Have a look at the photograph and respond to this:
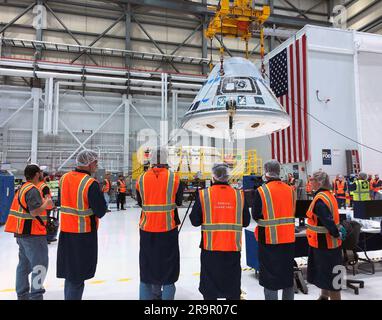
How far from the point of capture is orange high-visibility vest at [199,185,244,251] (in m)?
3.13

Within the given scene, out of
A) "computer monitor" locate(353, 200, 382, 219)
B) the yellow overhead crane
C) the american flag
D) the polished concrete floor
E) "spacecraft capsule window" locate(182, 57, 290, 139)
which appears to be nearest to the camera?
the polished concrete floor

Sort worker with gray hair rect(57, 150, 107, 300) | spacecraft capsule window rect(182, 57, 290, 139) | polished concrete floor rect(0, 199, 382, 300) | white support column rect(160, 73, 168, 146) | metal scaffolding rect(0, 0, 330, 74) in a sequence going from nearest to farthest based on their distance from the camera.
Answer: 1. worker with gray hair rect(57, 150, 107, 300)
2. polished concrete floor rect(0, 199, 382, 300)
3. spacecraft capsule window rect(182, 57, 290, 139)
4. metal scaffolding rect(0, 0, 330, 74)
5. white support column rect(160, 73, 168, 146)

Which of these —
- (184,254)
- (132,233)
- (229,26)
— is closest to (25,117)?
(132,233)

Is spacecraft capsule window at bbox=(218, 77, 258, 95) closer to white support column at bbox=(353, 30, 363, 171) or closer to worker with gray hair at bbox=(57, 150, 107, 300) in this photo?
worker with gray hair at bbox=(57, 150, 107, 300)

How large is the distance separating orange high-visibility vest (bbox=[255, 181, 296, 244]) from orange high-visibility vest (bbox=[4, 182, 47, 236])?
255 cm

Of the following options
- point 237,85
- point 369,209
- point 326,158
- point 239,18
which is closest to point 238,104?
point 237,85

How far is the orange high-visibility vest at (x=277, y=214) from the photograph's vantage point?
3.30 meters

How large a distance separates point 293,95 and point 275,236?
12.8 m

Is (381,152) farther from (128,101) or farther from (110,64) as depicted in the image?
(110,64)

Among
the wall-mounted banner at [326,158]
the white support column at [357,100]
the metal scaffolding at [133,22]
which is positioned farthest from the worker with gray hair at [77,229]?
the metal scaffolding at [133,22]

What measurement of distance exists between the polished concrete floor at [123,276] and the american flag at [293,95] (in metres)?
8.37

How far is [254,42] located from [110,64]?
10.4 metres

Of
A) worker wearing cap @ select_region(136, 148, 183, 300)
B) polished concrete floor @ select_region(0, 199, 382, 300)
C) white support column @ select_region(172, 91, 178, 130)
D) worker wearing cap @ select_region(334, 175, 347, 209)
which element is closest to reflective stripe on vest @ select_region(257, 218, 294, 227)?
worker wearing cap @ select_region(136, 148, 183, 300)
